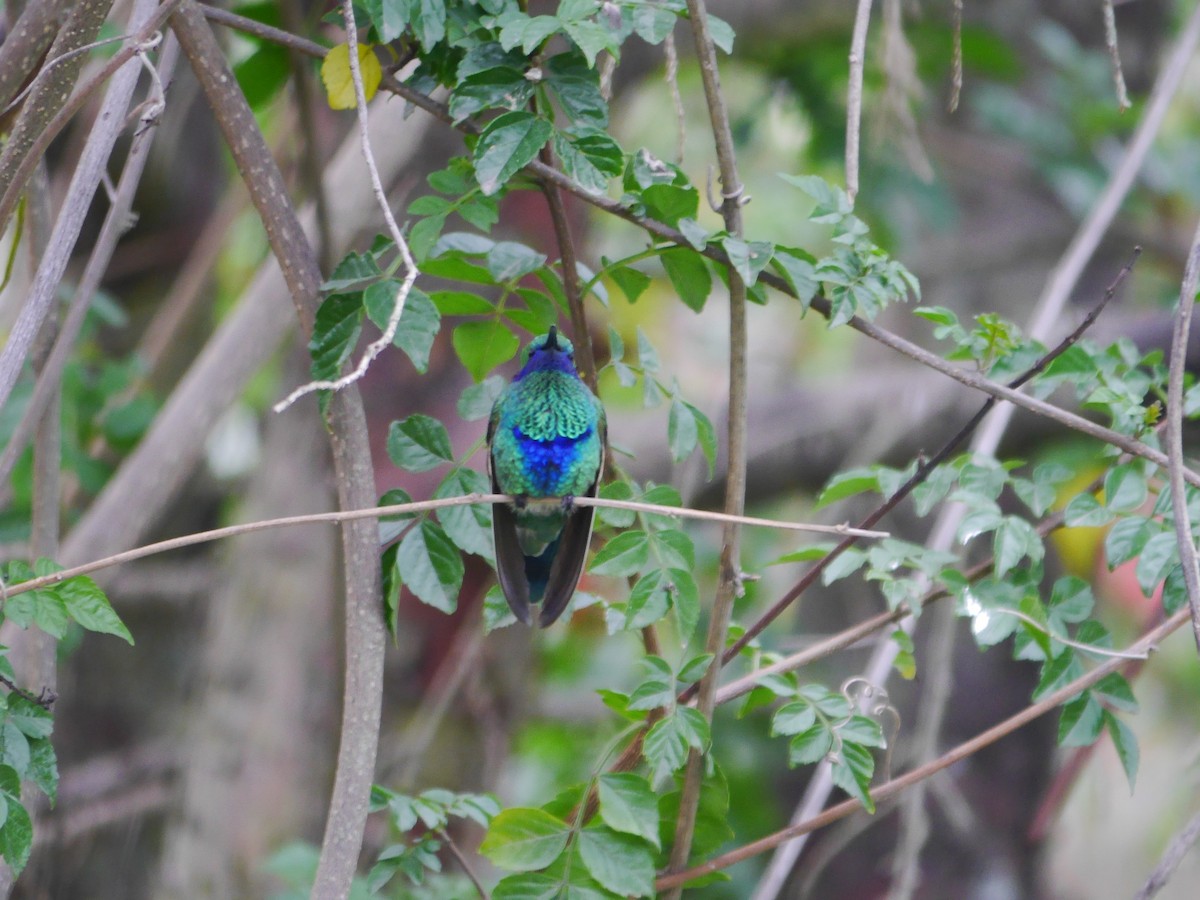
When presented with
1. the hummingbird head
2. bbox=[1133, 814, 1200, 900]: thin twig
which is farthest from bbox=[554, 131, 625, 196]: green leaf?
bbox=[1133, 814, 1200, 900]: thin twig

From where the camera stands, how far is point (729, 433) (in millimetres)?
1707

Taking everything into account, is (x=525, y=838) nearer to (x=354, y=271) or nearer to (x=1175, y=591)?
(x=354, y=271)

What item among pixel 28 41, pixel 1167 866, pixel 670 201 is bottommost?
pixel 1167 866

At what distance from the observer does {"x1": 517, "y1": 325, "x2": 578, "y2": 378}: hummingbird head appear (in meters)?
2.34

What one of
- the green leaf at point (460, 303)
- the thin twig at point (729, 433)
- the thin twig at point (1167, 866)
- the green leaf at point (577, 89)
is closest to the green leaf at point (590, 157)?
the green leaf at point (577, 89)

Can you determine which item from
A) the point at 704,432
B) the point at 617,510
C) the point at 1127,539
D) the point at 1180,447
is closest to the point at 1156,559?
the point at 1127,539

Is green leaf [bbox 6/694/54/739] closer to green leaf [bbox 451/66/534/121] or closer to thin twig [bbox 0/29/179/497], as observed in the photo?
thin twig [bbox 0/29/179/497]

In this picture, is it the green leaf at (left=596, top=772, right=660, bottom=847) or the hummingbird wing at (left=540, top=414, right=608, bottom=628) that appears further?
the hummingbird wing at (left=540, top=414, right=608, bottom=628)

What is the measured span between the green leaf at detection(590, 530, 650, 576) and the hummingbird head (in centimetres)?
72

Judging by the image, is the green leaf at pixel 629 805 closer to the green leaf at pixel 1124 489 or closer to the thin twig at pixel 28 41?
the green leaf at pixel 1124 489

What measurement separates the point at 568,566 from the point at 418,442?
355mm

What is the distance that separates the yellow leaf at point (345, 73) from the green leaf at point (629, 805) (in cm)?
103

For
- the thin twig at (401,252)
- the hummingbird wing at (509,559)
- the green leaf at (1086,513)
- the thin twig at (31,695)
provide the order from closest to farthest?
the thin twig at (401,252) < the thin twig at (31,695) < the green leaf at (1086,513) < the hummingbird wing at (509,559)

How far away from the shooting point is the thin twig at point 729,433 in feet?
5.45
